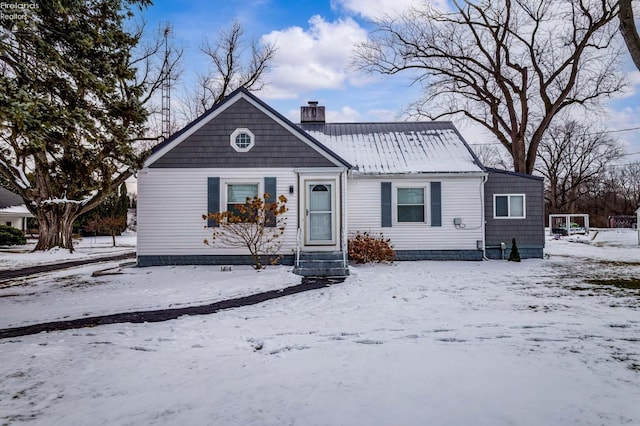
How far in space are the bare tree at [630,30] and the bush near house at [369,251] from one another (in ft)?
24.4

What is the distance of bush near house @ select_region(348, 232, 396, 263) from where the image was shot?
11906 mm

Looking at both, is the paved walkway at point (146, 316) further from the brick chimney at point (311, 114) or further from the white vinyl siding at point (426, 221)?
the brick chimney at point (311, 114)

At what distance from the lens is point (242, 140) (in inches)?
452

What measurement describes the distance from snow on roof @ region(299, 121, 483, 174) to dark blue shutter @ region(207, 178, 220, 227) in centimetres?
469

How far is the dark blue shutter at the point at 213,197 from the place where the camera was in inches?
445

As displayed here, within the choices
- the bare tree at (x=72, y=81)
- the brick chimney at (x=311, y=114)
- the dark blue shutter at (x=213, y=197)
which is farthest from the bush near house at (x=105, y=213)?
the bare tree at (x=72, y=81)

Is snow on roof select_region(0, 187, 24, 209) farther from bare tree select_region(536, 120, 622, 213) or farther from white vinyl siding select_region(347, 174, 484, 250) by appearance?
bare tree select_region(536, 120, 622, 213)

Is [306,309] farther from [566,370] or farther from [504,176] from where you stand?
[504,176]

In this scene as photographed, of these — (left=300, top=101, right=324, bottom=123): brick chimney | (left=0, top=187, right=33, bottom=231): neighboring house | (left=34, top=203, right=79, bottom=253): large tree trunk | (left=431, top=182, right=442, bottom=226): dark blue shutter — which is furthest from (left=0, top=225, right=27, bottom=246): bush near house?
(left=431, top=182, right=442, bottom=226): dark blue shutter

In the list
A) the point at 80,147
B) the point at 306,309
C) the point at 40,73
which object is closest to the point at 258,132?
the point at 80,147

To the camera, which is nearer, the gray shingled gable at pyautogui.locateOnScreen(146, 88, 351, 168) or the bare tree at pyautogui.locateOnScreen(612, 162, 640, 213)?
the gray shingled gable at pyautogui.locateOnScreen(146, 88, 351, 168)

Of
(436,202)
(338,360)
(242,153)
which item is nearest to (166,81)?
(242,153)

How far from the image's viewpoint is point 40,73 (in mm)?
7258

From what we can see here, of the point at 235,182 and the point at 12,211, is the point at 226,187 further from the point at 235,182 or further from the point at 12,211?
the point at 12,211
